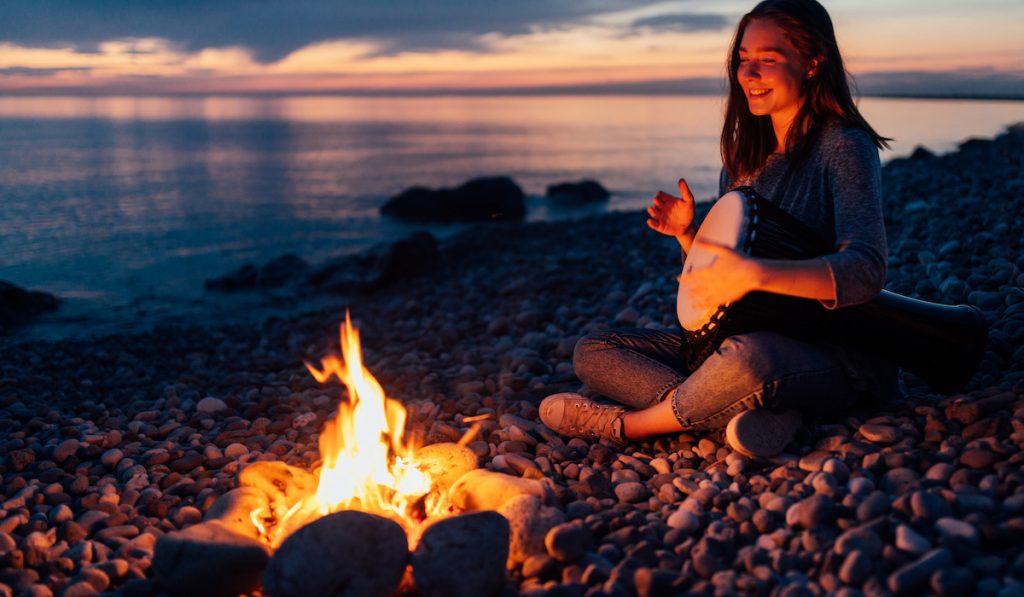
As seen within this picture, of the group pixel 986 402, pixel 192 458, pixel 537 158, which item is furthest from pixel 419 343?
pixel 537 158

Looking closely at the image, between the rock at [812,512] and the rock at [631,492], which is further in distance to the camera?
the rock at [631,492]

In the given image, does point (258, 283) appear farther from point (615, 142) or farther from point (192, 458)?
point (615, 142)

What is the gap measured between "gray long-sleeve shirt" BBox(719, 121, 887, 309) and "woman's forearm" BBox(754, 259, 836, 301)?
0.13ft

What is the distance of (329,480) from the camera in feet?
11.2

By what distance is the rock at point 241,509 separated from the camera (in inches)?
123

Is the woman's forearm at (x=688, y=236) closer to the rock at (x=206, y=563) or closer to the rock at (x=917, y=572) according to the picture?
the rock at (x=917, y=572)

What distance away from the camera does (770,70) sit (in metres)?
3.55

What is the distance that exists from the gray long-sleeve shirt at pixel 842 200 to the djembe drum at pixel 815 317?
0.21 m

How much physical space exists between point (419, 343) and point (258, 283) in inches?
243

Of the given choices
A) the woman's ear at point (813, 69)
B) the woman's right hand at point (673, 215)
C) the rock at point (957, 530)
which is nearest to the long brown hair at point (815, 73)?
the woman's ear at point (813, 69)

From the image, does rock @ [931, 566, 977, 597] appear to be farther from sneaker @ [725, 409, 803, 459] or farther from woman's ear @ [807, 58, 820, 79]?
woman's ear @ [807, 58, 820, 79]

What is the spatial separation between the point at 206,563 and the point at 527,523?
1.20 m

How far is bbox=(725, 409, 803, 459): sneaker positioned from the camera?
11.0ft

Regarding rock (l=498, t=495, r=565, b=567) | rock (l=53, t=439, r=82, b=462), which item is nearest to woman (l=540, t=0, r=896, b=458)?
rock (l=498, t=495, r=565, b=567)
